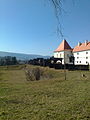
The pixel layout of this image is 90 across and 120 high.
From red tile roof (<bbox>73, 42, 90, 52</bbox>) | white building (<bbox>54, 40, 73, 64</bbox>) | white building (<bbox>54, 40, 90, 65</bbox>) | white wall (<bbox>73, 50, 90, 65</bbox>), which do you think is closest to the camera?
white wall (<bbox>73, 50, 90, 65</bbox>)

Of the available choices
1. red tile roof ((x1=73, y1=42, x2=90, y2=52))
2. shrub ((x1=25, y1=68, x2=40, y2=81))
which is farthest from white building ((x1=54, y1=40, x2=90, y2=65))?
shrub ((x1=25, y1=68, x2=40, y2=81))

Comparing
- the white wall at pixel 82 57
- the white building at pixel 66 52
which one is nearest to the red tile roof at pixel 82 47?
the white wall at pixel 82 57

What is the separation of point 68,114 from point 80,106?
3.13 ft

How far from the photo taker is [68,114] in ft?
15.6

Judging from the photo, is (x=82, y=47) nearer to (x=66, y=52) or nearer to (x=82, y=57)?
(x=82, y=57)

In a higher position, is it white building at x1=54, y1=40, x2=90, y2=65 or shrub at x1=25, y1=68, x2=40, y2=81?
white building at x1=54, y1=40, x2=90, y2=65

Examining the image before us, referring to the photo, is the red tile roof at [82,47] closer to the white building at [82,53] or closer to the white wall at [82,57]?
the white building at [82,53]

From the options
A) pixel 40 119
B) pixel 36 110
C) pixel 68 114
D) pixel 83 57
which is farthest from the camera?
pixel 83 57

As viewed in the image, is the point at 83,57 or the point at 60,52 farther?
the point at 60,52

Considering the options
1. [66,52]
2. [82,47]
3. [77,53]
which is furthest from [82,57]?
[66,52]

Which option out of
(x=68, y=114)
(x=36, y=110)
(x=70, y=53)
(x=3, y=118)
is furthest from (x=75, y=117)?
(x=70, y=53)

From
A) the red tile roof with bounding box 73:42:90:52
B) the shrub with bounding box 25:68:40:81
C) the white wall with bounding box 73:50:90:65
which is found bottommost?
the shrub with bounding box 25:68:40:81

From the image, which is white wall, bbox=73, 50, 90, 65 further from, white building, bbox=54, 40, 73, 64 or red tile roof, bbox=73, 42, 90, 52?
white building, bbox=54, 40, 73, 64

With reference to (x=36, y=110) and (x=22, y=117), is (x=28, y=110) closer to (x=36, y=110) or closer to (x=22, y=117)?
(x=36, y=110)
